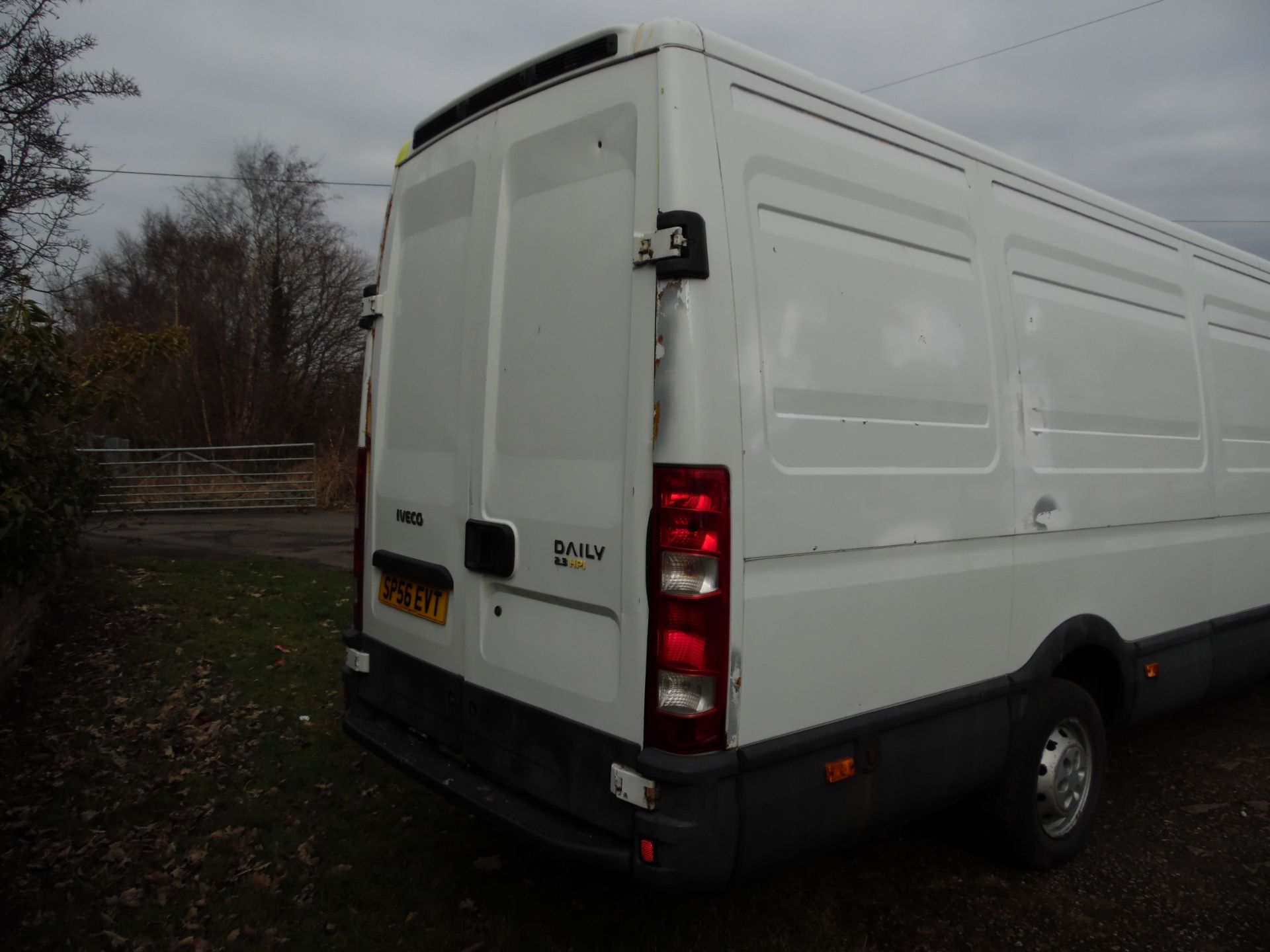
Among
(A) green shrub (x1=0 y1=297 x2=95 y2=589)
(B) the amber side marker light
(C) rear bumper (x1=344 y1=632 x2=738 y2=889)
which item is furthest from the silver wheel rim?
(A) green shrub (x1=0 y1=297 x2=95 y2=589)

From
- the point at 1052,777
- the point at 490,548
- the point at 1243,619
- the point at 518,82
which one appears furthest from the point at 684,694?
the point at 1243,619

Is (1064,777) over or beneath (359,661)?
beneath

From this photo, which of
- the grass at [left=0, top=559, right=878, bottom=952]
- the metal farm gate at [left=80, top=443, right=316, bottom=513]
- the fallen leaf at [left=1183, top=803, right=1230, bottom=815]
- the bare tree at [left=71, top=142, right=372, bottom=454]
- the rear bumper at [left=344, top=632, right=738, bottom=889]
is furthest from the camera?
the bare tree at [left=71, top=142, right=372, bottom=454]

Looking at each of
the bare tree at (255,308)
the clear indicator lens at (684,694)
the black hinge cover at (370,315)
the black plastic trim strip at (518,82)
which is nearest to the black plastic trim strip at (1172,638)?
the clear indicator lens at (684,694)

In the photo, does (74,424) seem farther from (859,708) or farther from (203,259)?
(203,259)

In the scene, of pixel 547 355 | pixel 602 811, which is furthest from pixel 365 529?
pixel 602 811

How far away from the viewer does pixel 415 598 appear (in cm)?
344

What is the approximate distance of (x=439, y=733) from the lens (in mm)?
3287

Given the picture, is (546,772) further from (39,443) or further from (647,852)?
(39,443)

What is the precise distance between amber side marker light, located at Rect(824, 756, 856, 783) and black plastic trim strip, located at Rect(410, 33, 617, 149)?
2.23m

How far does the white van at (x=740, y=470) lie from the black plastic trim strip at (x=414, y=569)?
15 mm

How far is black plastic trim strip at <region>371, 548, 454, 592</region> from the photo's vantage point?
324 centimetres

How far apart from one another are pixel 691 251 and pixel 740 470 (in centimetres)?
61

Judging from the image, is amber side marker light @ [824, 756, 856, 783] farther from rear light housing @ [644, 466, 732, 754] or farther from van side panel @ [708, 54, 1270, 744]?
rear light housing @ [644, 466, 732, 754]
